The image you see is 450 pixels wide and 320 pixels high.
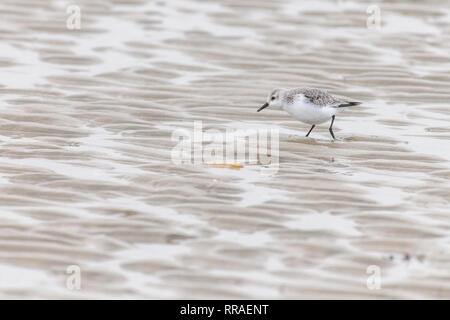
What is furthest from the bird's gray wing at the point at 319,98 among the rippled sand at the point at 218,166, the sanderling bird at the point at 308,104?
the rippled sand at the point at 218,166

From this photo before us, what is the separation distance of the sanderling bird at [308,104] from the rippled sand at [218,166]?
0.93 ft

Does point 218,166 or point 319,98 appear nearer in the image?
point 218,166

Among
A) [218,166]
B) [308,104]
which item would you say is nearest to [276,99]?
[308,104]

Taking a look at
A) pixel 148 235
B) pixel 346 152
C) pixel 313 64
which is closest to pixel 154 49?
pixel 313 64

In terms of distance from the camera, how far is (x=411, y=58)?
14.0 metres

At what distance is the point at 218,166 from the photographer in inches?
377

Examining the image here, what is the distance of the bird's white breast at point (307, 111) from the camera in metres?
10.5

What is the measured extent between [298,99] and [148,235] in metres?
3.41

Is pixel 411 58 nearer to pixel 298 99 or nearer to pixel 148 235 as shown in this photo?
pixel 298 99

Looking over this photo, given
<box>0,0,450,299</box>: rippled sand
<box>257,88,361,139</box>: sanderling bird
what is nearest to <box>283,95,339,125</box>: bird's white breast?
<box>257,88,361,139</box>: sanderling bird

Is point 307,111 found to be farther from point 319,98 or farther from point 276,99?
point 276,99

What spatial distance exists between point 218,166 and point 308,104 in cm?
151

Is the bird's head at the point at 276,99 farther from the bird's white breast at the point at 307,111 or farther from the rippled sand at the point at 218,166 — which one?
the rippled sand at the point at 218,166
